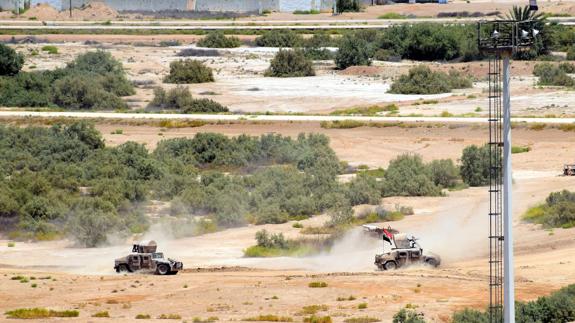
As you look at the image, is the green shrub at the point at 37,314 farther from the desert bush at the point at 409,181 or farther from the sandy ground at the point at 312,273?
the desert bush at the point at 409,181

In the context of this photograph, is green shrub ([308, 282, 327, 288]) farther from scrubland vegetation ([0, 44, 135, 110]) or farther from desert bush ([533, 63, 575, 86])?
desert bush ([533, 63, 575, 86])

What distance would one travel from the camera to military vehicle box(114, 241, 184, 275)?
143 ft

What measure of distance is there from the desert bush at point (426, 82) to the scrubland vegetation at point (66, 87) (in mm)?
16399

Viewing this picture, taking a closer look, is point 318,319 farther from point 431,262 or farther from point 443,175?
point 443,175

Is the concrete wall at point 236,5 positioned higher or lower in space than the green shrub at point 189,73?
higher

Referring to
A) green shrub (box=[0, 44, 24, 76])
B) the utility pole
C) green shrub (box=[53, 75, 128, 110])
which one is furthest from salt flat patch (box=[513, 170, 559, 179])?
green shrub (box=[0, 44, 24, 76])

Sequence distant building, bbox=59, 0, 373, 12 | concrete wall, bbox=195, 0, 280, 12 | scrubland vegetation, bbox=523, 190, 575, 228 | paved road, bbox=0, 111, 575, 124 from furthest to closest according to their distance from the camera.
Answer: distant building, bbox=59, 0, 373, 12, concrete wall, bbox=195, 0, 280, 12, paved road, bbox=0, 111, 575, 124, scrubland vegetation, bbox=523, 190, 575, 228

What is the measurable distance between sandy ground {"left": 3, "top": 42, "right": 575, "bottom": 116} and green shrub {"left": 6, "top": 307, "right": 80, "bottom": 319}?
4246cm

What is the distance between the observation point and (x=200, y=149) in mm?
67688

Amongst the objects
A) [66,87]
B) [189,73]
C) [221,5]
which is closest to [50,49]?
[189,73]

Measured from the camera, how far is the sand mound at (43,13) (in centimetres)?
16298

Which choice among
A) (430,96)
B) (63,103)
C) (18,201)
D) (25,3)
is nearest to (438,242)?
(18,201)

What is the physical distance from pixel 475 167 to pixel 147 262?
18509 mm

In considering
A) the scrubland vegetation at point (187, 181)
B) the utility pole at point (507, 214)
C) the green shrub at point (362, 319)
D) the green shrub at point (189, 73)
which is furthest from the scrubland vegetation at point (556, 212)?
the green shrub at point (189, 73)
